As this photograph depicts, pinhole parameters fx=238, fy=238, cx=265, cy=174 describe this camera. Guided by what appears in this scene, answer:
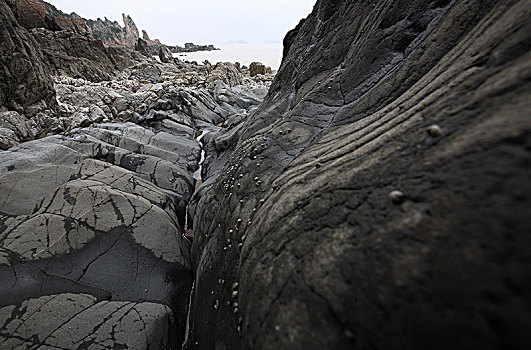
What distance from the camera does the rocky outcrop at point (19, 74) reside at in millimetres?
12344

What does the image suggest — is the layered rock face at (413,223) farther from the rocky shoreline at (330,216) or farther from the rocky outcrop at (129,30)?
the rocky outcrop at (129,30)

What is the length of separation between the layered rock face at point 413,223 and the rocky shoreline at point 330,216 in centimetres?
1

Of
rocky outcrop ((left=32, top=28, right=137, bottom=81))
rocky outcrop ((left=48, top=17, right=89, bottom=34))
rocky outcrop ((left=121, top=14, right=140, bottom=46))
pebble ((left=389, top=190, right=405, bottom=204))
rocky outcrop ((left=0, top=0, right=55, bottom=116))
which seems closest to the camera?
pebble ((left=389, top=190, right=405, bottom=204))

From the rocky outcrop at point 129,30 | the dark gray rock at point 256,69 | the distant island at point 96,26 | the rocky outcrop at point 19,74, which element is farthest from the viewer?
the rocky outcrop at point 129,30

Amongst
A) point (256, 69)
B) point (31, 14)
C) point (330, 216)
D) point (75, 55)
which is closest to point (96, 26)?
point (31, 14)

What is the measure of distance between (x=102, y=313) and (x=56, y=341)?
57 centimetres

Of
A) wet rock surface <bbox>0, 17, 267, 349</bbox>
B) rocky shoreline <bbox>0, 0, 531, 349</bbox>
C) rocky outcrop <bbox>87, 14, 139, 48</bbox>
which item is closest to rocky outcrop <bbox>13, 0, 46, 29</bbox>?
wet rock surface <bbox>0, 17, 267, 349</bbox>

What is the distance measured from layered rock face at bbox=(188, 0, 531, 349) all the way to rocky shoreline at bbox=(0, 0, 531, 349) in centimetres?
1

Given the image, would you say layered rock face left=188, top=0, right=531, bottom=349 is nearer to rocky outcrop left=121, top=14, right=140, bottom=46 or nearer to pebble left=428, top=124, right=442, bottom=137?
pebble left=428, top=124, right=442, bottom=137

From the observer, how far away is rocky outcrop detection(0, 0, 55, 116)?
1234 centimetres

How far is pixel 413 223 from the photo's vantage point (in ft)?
5.01

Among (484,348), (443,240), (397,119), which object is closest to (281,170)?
(397,119)

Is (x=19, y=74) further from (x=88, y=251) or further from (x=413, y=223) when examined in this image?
(x=413, y=223)

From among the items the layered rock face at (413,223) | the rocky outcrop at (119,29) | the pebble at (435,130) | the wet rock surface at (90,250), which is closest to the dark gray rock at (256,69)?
the wet rock surface at (90,250)
